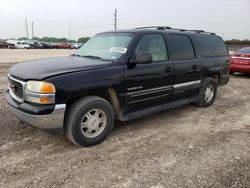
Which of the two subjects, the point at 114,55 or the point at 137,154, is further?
the point at 114,55

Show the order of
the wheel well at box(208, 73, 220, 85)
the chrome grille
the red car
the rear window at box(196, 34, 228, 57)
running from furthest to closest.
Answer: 1. the red car
2. the wheel well at box(208, 73, 220, 85)
3. the rear window at box(196, 34, 228, 57)
4. the chrome grille

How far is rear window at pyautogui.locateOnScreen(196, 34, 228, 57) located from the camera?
627 centimetres

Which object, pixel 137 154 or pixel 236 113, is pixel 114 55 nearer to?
pixel 137 154

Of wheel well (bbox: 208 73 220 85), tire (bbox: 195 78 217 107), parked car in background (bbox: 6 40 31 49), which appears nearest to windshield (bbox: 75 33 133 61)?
tire (bbox: 195 78 217 107)

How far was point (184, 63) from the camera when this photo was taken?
5539mm

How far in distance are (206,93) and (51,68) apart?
159 inches

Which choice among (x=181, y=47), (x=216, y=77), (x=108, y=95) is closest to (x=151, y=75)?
(x=108, y=95)

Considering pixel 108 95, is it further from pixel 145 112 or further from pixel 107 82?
pixel 145 112

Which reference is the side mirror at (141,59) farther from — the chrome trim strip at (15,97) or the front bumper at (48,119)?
the chrome trim strip at (15,97)

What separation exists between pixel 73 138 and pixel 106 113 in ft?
2.12

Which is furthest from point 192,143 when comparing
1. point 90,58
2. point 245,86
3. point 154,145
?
point 245,86

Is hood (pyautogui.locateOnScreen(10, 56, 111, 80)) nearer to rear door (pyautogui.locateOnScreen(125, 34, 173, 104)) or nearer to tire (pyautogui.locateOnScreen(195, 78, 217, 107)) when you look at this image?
rear door (pyautogui.locateOnScreen(125, 34, 173, 104))

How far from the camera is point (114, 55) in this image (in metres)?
4.54

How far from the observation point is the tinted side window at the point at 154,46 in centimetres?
476
